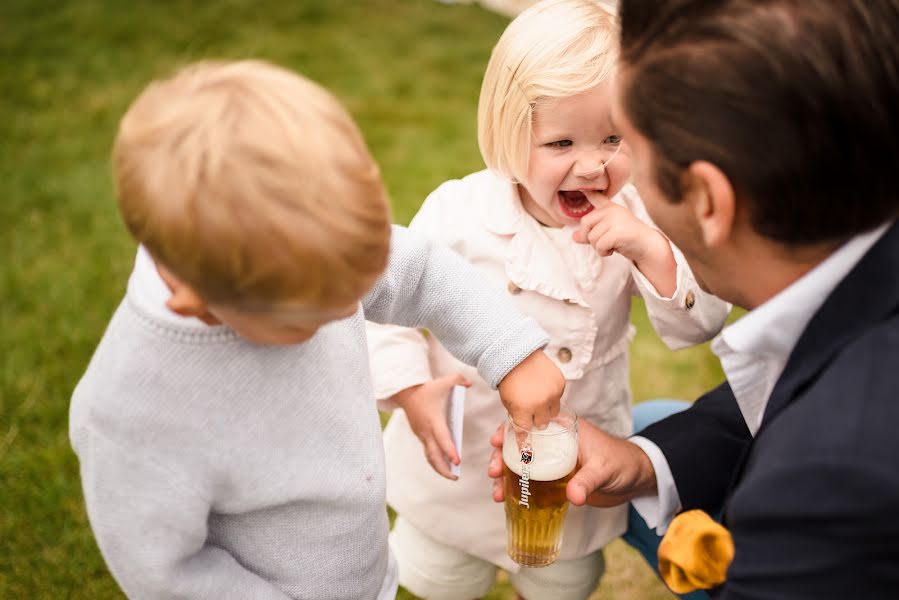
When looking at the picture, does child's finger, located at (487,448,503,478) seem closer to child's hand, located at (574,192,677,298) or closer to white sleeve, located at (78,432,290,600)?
child's hand, located at (574,192,677,298)

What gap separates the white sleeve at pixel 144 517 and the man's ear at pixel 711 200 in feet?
2.83

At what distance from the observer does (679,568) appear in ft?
4.96

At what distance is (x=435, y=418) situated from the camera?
73.9 inches

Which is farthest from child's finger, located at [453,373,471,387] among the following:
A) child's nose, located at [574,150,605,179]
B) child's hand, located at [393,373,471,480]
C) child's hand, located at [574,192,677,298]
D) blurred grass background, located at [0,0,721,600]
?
blurred grass background, located at [0,0,721,600]

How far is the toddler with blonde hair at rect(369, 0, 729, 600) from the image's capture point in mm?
1771

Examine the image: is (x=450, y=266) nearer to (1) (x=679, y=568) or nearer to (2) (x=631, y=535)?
(1) (x=679, y=568)

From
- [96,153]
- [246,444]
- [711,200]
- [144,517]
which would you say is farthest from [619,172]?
A: [96,153]

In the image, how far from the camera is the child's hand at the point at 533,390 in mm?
1658

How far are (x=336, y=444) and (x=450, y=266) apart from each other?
415 mm

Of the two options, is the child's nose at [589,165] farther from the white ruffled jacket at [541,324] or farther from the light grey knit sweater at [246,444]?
the light grey knit sweater at [246,444]

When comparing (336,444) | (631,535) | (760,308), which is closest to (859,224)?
(760,308)

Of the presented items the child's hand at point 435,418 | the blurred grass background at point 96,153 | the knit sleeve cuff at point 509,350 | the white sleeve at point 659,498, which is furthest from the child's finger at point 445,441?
the blurred grass background at point 96,153

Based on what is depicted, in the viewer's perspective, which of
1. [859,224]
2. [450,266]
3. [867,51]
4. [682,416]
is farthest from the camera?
[682,416]

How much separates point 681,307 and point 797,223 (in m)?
0.48
